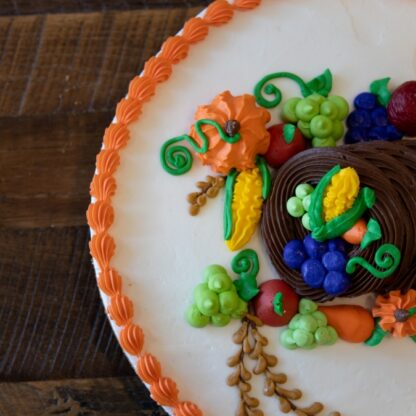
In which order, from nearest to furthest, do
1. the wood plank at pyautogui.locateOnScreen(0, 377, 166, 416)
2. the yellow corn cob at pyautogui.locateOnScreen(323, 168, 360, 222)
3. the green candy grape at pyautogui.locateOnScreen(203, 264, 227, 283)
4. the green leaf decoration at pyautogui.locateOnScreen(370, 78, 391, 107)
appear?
the yellow corn cob at pyautogui.locateOnScreen(323, 168, 360, 222) < the green candy grape at pyautogui.locateOnScreen(203, 264, 227, 283) < the green leaf decoration at pyautogui.locateOnScreen(370, 78, 391, 107) < the wood plank at pyautogui.locateOnScreen(0, 377, 166, 416)

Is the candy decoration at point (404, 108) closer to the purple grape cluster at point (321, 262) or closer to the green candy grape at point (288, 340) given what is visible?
the purple grape cluster at point (321, 262)

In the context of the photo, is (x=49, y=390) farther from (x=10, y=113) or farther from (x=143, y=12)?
(x=143, y=12)

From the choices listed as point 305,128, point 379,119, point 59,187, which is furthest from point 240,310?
point 59,187

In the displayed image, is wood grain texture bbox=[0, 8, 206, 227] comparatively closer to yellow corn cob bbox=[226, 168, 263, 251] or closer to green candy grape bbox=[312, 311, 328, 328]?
yellow corn cob bbox=[226, 168, 263, 251]

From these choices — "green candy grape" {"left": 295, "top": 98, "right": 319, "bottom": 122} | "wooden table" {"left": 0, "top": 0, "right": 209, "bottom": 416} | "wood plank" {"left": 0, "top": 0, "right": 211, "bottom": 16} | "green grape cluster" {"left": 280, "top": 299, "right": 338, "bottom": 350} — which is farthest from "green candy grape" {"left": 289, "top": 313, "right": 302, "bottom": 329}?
"wood plank" {"left": 0, "top": 0, "right": 211, "bottom": 16}

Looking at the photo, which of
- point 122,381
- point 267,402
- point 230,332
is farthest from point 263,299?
point 122,381

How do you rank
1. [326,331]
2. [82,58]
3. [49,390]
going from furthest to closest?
[82,58], [49,390], [326,331]

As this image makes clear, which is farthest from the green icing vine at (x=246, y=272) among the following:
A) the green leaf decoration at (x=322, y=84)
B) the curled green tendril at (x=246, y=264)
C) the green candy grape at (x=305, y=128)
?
the green leaf decoration at (x=322, y=84)
